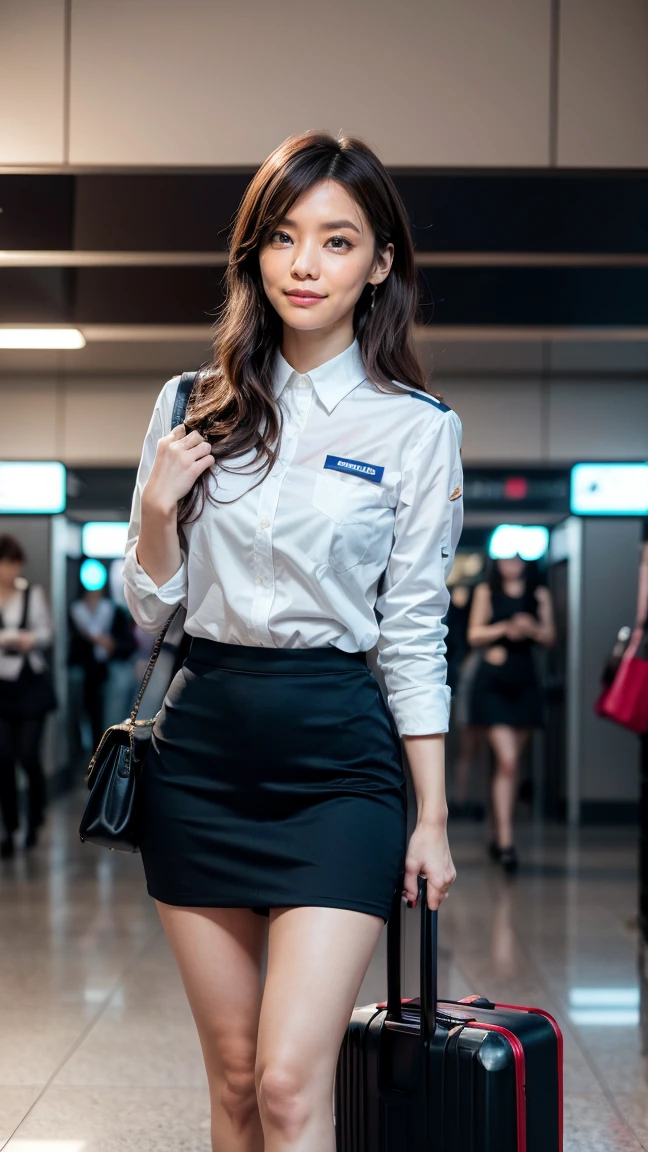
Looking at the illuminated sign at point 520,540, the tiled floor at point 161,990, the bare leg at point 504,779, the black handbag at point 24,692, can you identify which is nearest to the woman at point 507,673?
the bare leg at point 504,779

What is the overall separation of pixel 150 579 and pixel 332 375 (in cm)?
41

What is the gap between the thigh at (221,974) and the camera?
176cm

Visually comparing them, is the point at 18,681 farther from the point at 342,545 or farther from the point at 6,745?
the point at 342,545

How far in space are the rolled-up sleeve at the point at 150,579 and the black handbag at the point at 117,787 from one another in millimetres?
40

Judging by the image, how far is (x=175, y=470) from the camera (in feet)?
5.81

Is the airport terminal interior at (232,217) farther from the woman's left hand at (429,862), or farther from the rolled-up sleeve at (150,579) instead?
the woman's left hand at (429,862)

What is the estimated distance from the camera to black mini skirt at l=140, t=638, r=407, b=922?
5.50ft

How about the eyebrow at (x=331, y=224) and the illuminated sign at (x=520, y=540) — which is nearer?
the eyebrow at (x=331, y=224)

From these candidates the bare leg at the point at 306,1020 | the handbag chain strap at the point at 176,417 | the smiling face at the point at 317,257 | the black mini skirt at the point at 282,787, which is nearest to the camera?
the bare leg at the point at 306,1020

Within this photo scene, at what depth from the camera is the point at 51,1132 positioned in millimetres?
2834

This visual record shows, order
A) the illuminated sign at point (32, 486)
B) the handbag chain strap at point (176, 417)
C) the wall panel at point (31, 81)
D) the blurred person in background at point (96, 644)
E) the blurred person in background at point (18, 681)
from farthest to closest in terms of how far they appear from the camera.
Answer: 1. the blurred person in background at point (96, 644)
2. the illuminated sign at point (32, 486)
3. the blurred person in background at point (18, 681)
4. the wall panel at point (31, 81)
5. the handbag chain strap at point (176, 417)

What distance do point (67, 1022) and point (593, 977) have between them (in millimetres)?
1815

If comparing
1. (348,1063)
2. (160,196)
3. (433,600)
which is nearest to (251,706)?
(433,600)

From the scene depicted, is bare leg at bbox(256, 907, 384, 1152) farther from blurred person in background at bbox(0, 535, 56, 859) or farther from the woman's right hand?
blurred person in background at bbox(0, 535, 56, 859)
